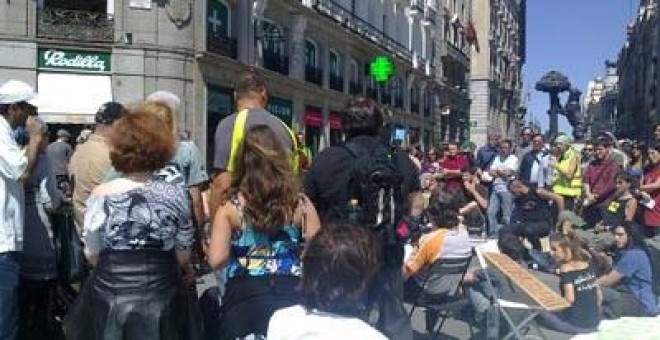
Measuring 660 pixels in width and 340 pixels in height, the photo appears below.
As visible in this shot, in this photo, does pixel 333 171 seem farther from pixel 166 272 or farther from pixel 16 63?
pixel 16 63

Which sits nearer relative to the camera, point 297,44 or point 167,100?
point 167,100

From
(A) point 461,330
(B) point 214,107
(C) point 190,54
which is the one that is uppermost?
(C) point 190,54

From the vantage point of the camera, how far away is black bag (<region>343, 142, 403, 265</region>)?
4.85 meters

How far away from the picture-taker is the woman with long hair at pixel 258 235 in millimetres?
4055

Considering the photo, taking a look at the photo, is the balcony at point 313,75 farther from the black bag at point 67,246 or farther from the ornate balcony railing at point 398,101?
the black bag at point 67,246

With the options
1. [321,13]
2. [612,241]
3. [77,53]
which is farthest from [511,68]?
[612,241]

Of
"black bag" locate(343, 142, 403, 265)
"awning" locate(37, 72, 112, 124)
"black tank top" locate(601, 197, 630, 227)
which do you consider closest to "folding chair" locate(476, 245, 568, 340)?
"black bag" locate(343, 142, 403, 265)

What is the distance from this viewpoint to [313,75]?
1330 inches

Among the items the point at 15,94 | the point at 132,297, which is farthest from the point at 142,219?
the point at 15,94

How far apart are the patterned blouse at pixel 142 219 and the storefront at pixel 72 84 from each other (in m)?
19.2

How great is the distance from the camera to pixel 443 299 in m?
6.54

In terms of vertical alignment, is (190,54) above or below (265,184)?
above

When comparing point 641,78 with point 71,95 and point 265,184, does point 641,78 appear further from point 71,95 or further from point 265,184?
point 265,184

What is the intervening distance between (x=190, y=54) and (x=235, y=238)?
20.1 m
